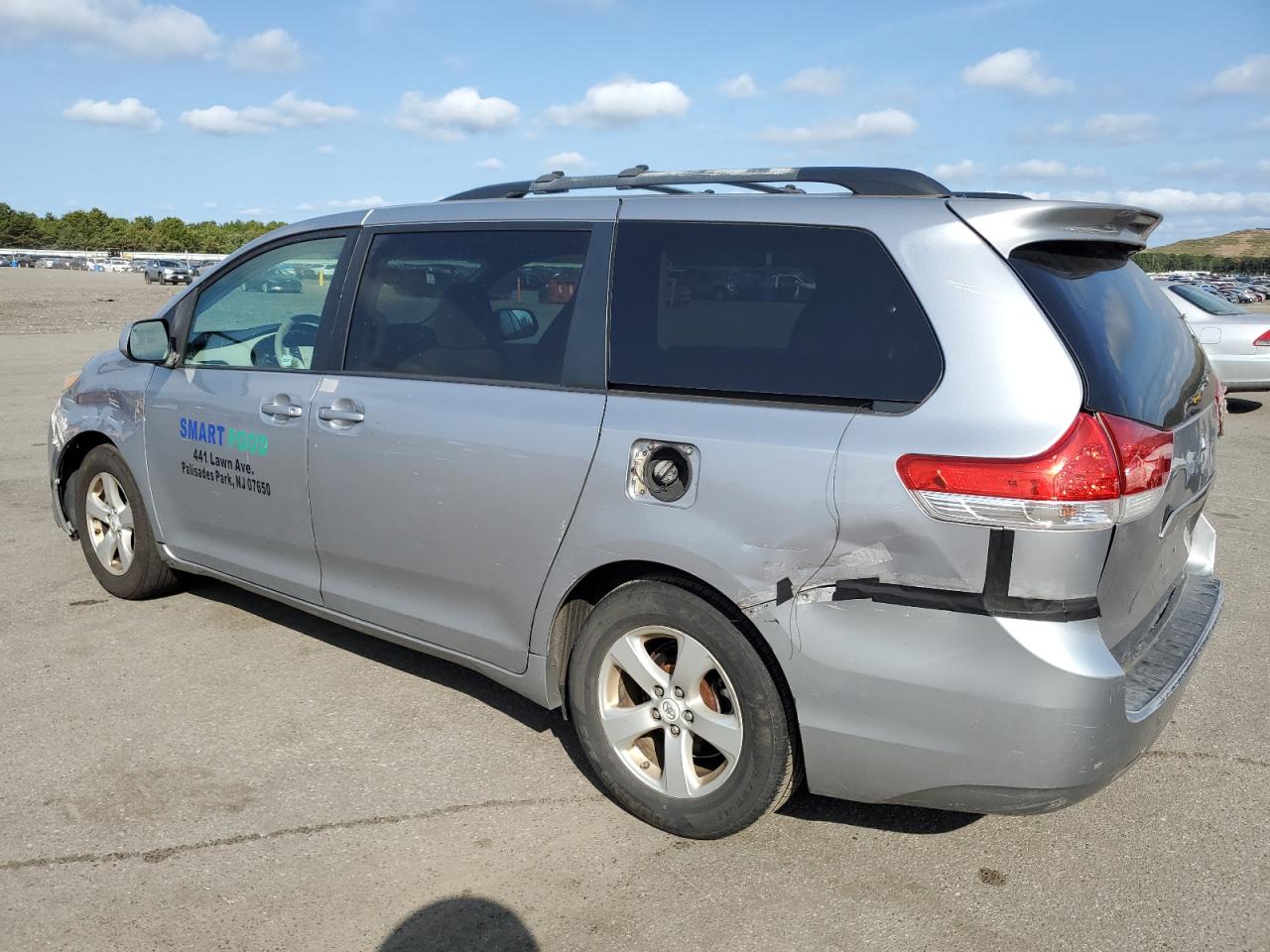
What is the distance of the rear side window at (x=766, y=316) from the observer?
8.94 ft

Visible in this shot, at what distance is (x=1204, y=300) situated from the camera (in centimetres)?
1355

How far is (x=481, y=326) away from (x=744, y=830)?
→ 6.08ft

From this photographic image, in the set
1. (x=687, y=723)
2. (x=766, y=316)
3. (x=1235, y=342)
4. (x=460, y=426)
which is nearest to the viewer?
(x=766, y=316)

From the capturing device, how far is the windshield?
1330cm

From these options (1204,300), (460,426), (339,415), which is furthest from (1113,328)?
(1204,300)

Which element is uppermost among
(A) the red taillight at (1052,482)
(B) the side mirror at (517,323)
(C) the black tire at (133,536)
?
(B) the side mirror at (517,323)

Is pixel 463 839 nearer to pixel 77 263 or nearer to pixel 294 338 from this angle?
pixel 294 338

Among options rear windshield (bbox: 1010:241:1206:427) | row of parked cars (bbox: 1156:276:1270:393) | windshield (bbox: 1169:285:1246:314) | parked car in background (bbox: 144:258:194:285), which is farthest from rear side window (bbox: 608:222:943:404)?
parked car in background (bbox: 144:258:194:285)

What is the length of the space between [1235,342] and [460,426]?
12.3 meters

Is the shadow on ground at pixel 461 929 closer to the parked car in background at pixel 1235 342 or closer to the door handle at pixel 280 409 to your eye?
the door handle at pixel 280 409

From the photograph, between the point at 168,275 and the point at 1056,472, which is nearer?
the point at 1056,472

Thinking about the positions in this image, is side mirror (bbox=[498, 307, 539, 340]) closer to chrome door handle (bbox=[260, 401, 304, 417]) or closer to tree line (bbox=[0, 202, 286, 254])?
chrome door handle (bbox=[260, 401, 304, 417])

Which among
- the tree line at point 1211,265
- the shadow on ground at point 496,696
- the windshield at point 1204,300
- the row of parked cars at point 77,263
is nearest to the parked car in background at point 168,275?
the row of parked cars at point 77,263

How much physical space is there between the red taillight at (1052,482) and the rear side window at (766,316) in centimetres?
22
